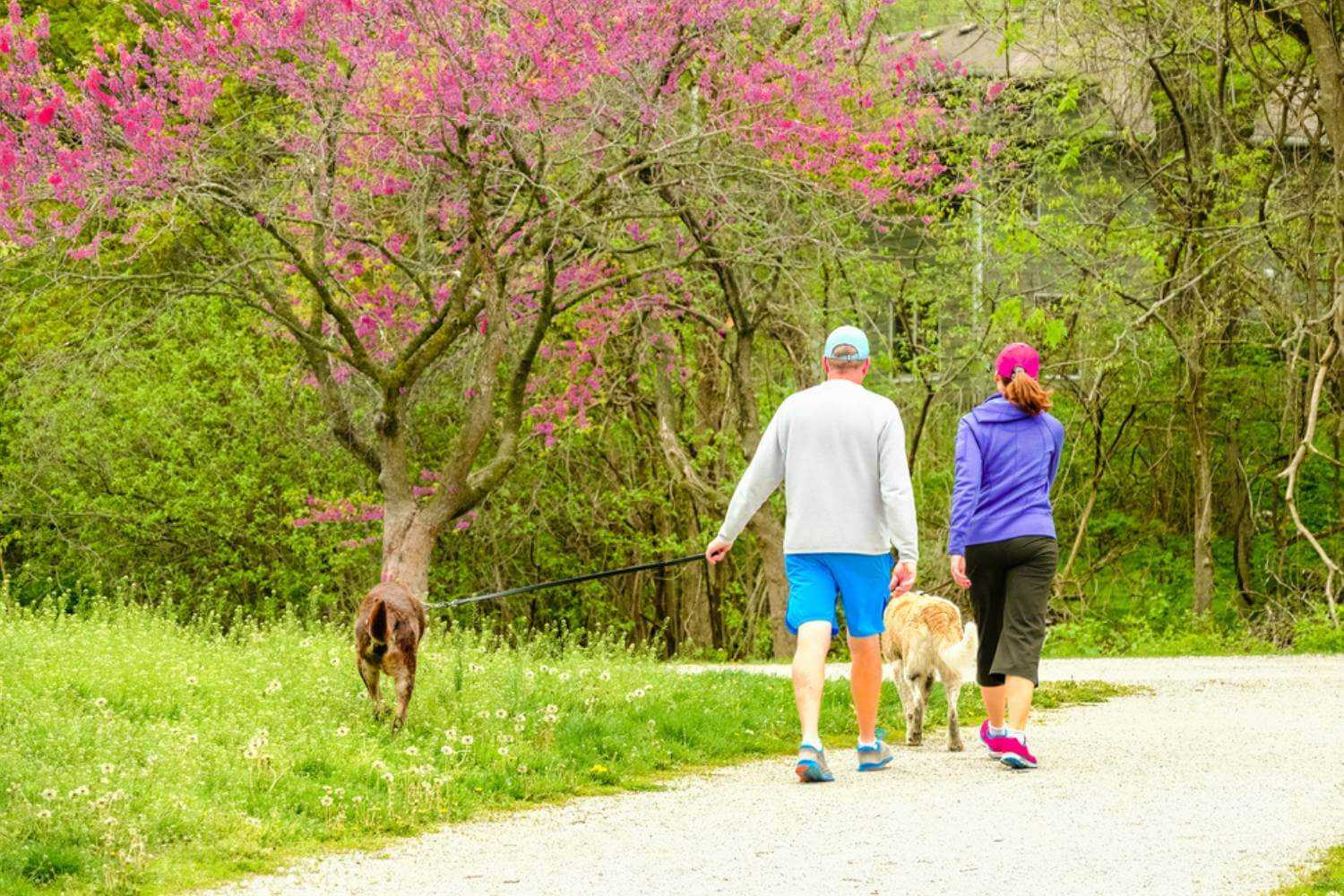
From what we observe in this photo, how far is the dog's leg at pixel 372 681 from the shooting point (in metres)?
8.26

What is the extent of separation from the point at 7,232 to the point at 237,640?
16.3 feet

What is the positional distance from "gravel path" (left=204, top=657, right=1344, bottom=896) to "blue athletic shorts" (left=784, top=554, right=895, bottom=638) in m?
0.80

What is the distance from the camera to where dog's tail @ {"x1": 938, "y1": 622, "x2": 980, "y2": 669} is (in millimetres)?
8688

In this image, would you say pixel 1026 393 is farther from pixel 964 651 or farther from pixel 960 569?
pixel 964 651

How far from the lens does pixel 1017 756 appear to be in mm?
8203

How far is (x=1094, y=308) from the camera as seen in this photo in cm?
2117

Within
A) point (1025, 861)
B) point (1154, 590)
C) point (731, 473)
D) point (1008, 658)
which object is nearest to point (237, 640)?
point (1008, 658)

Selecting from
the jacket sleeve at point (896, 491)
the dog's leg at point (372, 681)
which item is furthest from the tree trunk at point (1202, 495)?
the dog's leg at point (372, 681)

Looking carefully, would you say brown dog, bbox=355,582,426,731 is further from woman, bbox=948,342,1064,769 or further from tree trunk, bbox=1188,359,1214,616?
tree trunk, bbox=1188,359,1214,616

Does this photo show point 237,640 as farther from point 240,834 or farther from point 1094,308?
point 1094,308

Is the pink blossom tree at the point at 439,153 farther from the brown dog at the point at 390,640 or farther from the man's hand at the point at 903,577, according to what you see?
the man's hand at the point at 903,577

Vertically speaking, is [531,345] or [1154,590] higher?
[531,345]

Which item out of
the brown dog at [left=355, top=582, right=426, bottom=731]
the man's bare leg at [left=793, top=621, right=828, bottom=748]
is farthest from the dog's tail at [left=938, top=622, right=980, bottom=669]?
the brown dog at [left=355, top=582, right=426, bottom=731]

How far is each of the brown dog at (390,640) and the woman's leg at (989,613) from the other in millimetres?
2900
